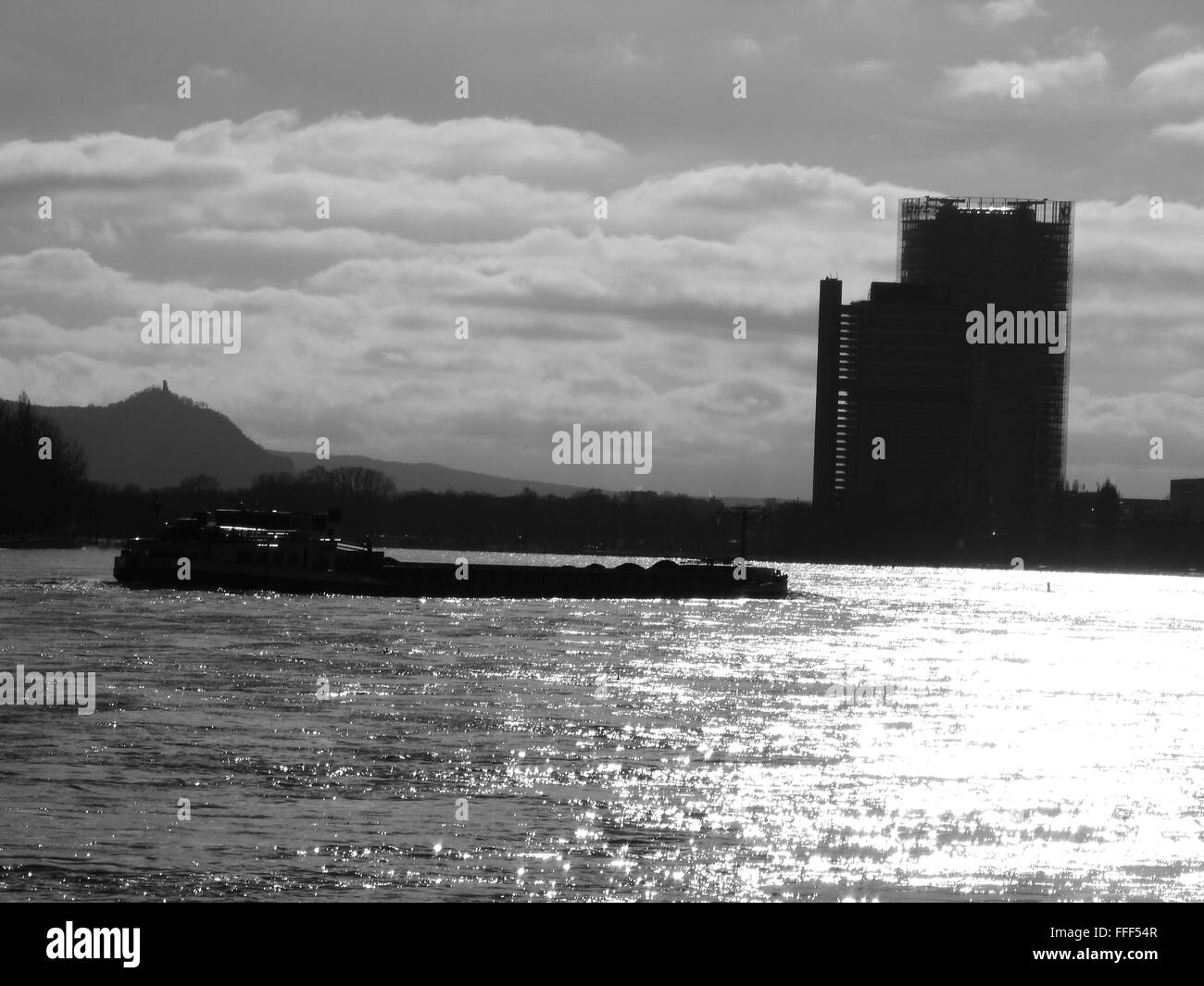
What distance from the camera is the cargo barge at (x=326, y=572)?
139125mm

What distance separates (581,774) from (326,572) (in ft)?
370

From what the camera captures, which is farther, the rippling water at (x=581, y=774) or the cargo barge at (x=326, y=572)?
the cargo barge at (x=326, y=572)

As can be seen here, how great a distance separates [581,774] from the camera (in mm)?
35281

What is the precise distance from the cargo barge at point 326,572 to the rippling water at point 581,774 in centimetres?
5984

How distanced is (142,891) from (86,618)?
6901 cm

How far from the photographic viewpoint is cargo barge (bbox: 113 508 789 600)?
139125 mm

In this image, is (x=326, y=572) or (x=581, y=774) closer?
(x=581, y=774)

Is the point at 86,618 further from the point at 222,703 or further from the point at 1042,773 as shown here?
the point at 1042,773

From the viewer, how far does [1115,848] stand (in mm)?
28219

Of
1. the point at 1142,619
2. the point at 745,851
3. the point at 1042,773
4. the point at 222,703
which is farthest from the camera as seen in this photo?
the point at 1142,619

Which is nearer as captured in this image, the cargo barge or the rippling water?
the rippling water

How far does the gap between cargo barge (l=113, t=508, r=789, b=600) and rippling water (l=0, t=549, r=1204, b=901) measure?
59835mm

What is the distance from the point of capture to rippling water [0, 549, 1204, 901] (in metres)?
24.6
